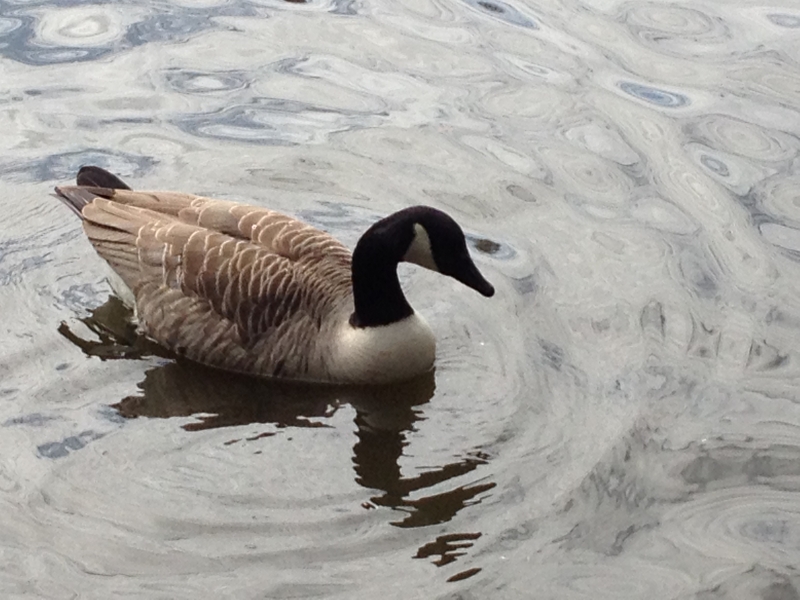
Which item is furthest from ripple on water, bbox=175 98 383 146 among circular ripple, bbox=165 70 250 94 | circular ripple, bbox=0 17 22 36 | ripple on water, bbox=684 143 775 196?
ripple on water, bbox=684 143 775 196

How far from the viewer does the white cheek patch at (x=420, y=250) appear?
21.0 ft

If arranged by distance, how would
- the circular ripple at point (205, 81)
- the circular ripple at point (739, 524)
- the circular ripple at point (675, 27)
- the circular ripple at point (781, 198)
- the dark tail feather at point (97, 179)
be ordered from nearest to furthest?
→ the circular ripple at point (739, 524) → the dark tail feather at point (97, 179) → the circular ripple at point (781, 198) → the circular ripple at point (205, 81) → the circular ripple at point (675, 27)

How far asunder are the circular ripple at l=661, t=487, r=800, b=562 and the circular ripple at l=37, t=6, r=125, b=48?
263 inches

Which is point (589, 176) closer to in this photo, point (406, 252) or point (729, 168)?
point (729, 168)

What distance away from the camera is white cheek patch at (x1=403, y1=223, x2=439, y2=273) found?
21.0 ft

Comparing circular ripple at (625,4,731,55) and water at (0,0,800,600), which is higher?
circular ripple at (625,4,731,55)

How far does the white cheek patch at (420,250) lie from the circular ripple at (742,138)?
11.7ft

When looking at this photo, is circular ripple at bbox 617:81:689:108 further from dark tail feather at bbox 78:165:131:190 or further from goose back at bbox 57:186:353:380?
dark tail feather at bbox 78:165:131:190

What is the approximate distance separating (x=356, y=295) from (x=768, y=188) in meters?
3.58

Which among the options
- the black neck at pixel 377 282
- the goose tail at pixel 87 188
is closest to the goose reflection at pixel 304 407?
the black neck at pixel 377 282

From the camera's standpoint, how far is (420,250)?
21.2 feet

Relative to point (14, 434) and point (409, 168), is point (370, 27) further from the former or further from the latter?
point (14, 434)

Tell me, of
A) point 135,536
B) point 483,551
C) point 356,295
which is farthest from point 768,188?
point 135,536

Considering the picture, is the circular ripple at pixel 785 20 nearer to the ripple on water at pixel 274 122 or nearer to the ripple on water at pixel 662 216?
the ripple on water at pixel 662 216
